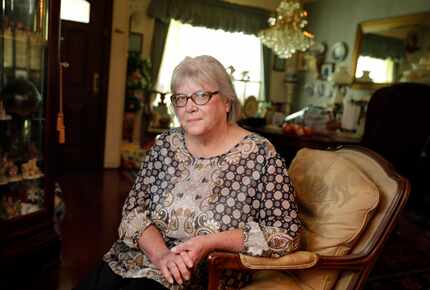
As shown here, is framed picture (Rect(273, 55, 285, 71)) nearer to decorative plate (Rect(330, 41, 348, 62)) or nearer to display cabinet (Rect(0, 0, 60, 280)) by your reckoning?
decorative plate (Rect(330, 41, 348, 62))

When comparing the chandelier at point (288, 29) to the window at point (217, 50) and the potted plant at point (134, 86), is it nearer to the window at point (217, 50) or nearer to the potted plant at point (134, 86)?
the window at point (217, 50)

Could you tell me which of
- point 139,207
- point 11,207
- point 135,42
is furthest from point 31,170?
point 135,42

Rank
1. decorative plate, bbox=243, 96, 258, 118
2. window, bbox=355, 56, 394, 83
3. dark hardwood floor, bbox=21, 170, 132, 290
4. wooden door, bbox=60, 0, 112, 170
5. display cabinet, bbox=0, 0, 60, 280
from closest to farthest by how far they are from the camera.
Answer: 1. display cabinet, bbox=0, 0, 60, 280
2. dark hardwood floor, bbox=21, 170, 132, 290
3. decorative plate, bbox=243, 96, 258, 118
4. wooden door, bbox=60, 0, 112, 170
5. window, bbox=355, 56, 394, 83

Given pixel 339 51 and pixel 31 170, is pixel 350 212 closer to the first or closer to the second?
pixel 31 170

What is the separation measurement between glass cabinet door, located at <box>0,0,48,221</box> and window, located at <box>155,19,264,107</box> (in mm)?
2998

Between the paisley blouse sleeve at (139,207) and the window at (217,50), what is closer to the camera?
the paisley blouse sleeve at (139,207)

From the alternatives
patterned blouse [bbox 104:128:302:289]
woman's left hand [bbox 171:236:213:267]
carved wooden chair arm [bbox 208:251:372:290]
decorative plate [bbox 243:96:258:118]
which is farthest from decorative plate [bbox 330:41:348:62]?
woman's left hand [bbox 171:236:213:267]

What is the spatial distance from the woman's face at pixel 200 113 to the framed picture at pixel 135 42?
3.66 meters

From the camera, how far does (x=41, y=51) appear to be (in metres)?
1.97

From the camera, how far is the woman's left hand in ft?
3.49

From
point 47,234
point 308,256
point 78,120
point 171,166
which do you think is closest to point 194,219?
point 171,166

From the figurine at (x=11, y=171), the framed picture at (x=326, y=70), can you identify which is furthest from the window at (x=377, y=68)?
the figurine at (x=11, y=171)

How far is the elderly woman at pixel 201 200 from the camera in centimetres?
112

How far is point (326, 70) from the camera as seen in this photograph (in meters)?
5.29
